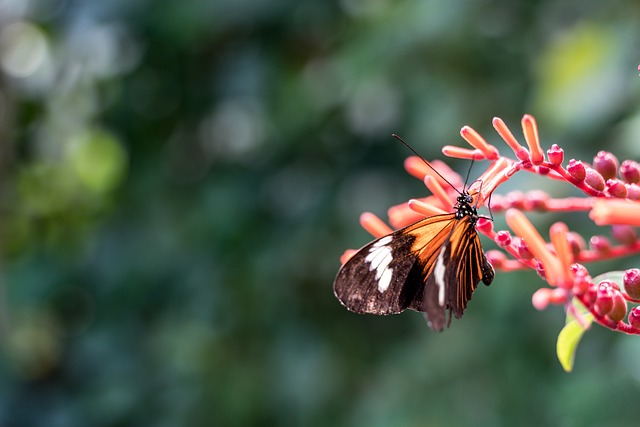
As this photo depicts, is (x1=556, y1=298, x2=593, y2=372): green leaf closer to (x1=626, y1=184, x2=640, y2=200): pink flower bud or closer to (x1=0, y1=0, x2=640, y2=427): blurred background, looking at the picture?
(x1=626, y1=184, x2=640, y2=200): pink flower bud

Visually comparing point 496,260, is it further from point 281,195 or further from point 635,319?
point 281,195

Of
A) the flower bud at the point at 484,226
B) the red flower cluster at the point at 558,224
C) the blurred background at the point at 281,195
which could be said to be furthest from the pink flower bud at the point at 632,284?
the blurred background at the point at 281,195

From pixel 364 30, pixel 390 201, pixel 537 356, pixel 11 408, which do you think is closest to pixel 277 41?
pixel 364 30

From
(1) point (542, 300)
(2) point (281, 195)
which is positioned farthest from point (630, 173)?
(2) point (281, 195)

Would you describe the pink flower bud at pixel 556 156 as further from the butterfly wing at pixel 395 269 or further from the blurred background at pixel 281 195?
the blurred background at pixel 281 195

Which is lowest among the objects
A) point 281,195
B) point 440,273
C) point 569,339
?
point 569,339

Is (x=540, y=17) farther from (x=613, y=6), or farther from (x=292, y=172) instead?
(x=292, y=172)
